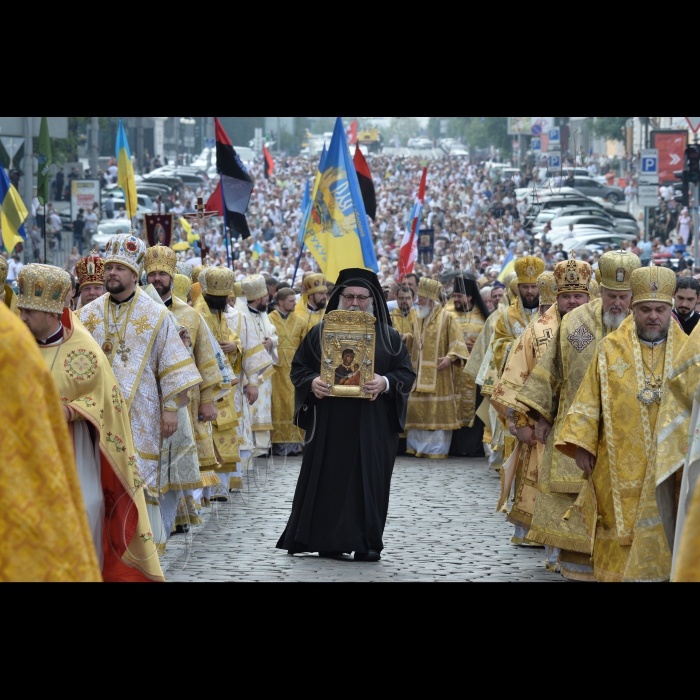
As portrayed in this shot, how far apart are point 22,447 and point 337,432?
5.52 meters

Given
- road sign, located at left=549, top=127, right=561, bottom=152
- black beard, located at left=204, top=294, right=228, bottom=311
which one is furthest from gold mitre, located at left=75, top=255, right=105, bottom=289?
road sign, located at left=549, top=127, right=561, bottom=152

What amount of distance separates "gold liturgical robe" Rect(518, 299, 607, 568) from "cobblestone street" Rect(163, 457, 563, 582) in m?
0.33

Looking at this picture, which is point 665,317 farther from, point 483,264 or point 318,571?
point 483,264

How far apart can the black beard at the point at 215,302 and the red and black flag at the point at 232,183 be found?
2.78 m

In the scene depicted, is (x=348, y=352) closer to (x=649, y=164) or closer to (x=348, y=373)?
(x=348, y=373)

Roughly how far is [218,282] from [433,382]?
460 cm

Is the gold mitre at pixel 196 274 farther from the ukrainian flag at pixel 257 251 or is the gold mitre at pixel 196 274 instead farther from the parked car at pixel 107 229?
the ukrainian flag at pixel 257 251

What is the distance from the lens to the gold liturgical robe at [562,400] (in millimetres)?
7699

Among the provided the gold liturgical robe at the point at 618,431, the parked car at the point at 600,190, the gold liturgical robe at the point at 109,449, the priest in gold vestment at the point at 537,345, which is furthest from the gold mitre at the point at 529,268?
the parked car at the point at 600,190

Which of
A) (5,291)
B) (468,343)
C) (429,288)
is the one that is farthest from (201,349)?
(468,343)

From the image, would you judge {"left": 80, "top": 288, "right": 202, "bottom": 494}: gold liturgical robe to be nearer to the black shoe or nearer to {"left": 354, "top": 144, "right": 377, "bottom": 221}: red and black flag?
the black shoe

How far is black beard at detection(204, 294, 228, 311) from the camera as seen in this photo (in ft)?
37.4

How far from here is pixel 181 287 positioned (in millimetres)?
10359
